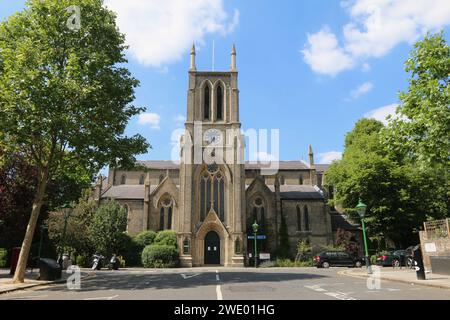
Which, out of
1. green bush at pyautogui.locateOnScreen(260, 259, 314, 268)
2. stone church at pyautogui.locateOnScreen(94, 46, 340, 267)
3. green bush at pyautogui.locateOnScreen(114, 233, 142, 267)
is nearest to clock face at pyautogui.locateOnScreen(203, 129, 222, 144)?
stone church at pyautogui.locateOnScreen(94, 46, 340, 267)

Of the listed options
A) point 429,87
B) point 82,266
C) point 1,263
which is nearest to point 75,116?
point 429,87

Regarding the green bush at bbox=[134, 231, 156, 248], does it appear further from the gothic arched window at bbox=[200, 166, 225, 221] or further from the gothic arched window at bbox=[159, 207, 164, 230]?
the gothic arched window at bbox=[200, 166, 225, 221]

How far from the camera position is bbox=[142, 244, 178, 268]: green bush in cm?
3644

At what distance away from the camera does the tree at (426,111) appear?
15.5 meters

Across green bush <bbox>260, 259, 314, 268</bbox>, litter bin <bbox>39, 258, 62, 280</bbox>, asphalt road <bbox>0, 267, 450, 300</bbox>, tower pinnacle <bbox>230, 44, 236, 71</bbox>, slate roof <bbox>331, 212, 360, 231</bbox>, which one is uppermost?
tower pinnacle <bbox>230, 44, 236, 71</bbox>

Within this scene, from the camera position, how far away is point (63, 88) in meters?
16.6

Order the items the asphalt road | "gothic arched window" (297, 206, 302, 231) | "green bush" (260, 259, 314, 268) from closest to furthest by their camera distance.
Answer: the asphalt road < "green bush" (260, 259, 314, 268) < "gothic arched window" (297, 206, 302, 231)

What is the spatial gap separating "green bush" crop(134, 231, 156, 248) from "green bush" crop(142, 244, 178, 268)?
2205 millimetres

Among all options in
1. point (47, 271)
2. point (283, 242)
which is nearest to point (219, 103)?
point (283, 242)

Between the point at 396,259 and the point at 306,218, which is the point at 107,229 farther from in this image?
the point at 396,259

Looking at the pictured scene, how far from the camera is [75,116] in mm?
17844

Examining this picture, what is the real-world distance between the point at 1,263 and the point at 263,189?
28254 millimetres

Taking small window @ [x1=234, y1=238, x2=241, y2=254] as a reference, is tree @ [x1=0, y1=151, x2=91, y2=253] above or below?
above

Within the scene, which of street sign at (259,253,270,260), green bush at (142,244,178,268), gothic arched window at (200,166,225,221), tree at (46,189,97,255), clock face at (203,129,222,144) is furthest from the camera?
clock face at (203,129,222,144)
